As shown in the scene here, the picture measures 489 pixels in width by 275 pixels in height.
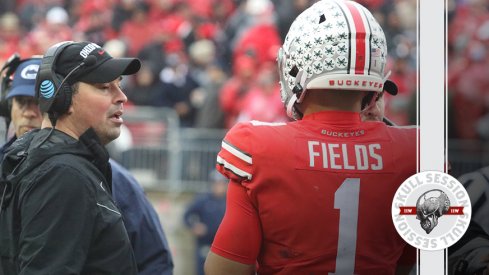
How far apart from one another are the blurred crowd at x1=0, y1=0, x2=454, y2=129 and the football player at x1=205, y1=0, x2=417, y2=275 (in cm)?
516

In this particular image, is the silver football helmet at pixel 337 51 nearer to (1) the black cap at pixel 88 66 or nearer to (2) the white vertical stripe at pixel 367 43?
(2) the white vertical stripe at pixel 367 43

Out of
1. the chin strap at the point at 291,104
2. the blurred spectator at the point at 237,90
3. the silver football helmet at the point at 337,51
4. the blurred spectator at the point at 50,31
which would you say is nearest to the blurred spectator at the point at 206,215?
the blurred spectator at the point at 237,90

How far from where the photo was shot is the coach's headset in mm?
2854

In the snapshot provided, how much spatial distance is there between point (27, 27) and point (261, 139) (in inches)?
413

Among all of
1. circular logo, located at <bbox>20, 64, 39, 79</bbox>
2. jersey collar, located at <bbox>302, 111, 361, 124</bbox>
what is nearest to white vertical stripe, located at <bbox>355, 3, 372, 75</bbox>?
jersey collar, located at <bbox>302, 111, 361, 124</bbox>

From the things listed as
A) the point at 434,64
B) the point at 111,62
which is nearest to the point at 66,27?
the point at 111,62

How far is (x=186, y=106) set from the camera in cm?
1036

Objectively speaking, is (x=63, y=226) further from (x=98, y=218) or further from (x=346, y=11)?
(x=346, y=11)

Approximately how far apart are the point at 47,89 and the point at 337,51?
91 cm

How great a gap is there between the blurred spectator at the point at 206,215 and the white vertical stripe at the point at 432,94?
22.4 ft

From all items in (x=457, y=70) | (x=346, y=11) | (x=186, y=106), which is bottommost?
(x=186, y=106)

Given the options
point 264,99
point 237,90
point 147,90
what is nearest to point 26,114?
point 264,99

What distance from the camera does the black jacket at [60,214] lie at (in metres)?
2.60

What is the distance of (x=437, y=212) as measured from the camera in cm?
236
